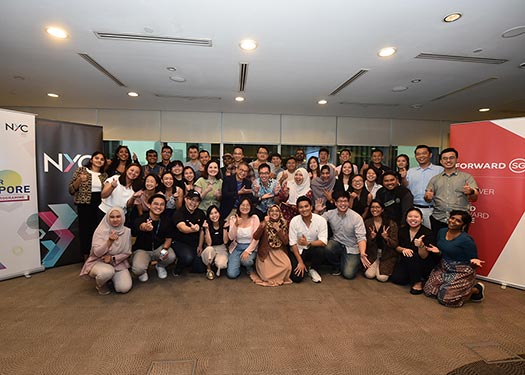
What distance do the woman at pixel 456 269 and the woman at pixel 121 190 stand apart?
12.7 ft

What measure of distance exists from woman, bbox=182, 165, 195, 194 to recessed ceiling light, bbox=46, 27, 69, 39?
6.66 ft

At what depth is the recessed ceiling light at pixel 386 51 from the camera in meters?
3.22

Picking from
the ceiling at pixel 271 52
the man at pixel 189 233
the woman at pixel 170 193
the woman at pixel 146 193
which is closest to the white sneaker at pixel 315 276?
the man at pixel 189 233

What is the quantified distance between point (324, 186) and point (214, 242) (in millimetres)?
1848

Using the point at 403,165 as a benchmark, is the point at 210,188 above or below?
below

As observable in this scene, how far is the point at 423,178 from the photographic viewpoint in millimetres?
3803

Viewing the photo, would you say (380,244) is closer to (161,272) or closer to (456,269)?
(456,269)

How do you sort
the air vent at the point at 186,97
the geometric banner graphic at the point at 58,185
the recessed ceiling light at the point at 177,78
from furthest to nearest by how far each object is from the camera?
the air vent at the point at 186,97, the recessed ceiling light at the point at 177,78, the geometric banner graphic at the point at 58,185

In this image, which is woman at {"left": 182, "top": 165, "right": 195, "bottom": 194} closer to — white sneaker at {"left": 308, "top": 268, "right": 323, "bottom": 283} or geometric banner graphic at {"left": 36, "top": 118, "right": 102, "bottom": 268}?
geometric banner graphic at {"left": 36, "top": 118, "right": 102, "bottom": 268}

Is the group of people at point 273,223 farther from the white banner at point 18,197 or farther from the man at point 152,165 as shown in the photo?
the man at point 152,165

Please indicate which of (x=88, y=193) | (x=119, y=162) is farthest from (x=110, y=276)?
(x=119, y=162)

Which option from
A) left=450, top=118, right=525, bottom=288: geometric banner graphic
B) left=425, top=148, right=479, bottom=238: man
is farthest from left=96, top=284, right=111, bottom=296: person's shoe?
left=450, top=118, right=525, bottom=288: geometric banner graphic

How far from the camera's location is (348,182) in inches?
157

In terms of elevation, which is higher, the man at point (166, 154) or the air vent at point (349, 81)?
the air vent at point (349, 81)
